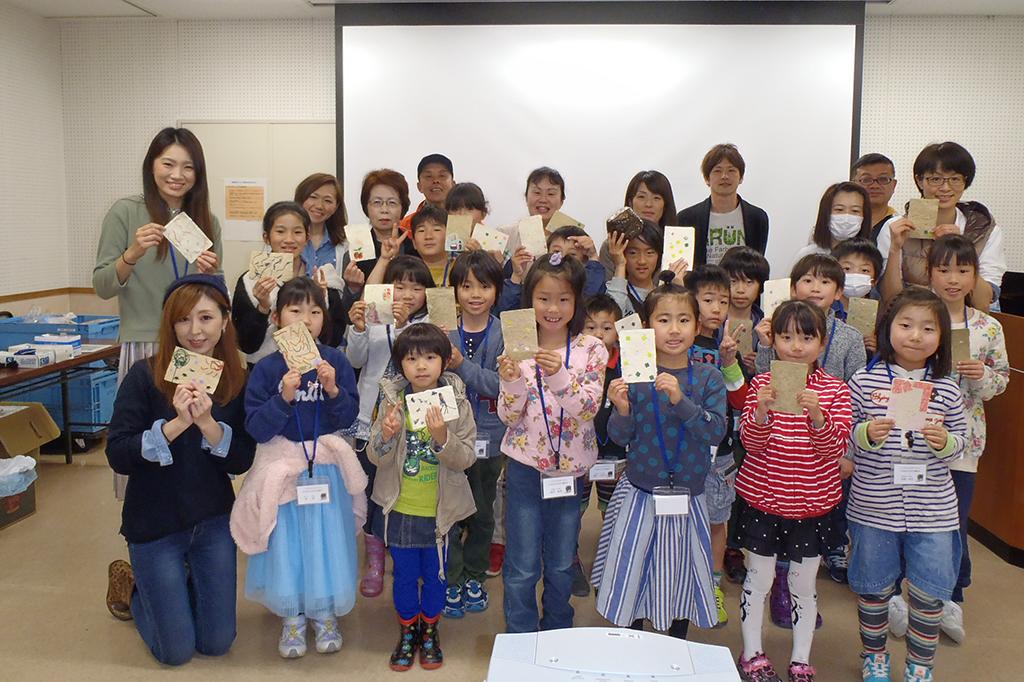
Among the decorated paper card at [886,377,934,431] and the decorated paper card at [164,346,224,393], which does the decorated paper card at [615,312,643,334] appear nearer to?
the decorated paper card at [886,377,934,431]

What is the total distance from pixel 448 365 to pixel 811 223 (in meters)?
3.98

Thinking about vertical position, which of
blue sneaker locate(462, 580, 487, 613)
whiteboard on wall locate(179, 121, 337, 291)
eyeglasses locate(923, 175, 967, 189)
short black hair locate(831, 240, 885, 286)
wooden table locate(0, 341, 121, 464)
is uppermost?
whiteboard on wall locate(179, 121, 337, 291)

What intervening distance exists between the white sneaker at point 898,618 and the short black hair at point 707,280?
4.38 ft

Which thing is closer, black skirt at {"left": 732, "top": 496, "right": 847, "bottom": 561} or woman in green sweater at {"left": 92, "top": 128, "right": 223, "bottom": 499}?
black skirt at {"left": 732, "top": 496, "right": 847, "bottom": 561}

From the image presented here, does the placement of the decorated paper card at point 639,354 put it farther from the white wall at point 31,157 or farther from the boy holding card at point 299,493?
the white wall at point 31,157

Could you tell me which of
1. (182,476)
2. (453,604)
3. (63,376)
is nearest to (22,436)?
(63,376)

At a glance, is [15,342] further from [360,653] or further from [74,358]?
[360,653]

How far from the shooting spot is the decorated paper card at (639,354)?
89.3 inches

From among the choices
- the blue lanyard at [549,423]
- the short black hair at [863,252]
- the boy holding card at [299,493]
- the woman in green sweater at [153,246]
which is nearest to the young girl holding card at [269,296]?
the woman in green sweater at [153,246]

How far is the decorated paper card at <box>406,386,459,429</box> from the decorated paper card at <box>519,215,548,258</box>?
3.06 ft

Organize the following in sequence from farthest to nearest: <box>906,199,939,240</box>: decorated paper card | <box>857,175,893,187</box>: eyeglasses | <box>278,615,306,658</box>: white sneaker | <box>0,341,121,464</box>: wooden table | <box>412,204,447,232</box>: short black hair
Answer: <box>0,341,121,464</box>: wooden table → <box>857,175,893,187</box>: eyeglasses → <box>412,204,447,232</box>: short black hair → <box>906,199,939,240</box>: decorated paper card → <box>278,615,306,658</box>: white sneaker

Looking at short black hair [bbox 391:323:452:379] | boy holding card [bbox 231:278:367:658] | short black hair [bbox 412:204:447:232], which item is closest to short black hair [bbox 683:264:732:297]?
short black hair [bbox 391:323:452:379]

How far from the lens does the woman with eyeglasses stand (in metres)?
3.19

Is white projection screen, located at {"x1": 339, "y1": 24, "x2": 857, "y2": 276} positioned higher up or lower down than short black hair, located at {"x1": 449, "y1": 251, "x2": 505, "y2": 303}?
higher up
